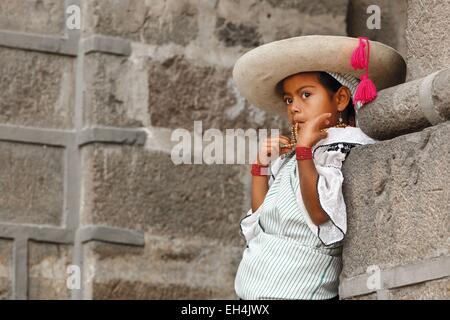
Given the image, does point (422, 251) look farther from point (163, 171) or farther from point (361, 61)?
point (163, 171)

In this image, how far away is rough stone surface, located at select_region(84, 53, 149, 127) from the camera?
198 inches

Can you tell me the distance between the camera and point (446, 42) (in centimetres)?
342

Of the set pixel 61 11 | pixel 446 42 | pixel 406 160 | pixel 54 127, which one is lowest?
pixel 406 160

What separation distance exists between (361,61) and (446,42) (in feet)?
0.87

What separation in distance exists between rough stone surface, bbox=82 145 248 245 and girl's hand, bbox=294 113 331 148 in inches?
57.4

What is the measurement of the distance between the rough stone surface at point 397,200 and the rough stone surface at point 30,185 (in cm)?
163

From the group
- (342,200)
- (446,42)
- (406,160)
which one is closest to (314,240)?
(342,200)

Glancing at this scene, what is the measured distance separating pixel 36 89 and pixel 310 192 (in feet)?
5.82

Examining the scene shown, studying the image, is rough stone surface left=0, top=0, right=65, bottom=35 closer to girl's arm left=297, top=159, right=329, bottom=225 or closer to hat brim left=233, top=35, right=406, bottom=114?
hat brim left=233, top=35, right=406, bottom=114

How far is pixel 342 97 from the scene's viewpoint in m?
3.76

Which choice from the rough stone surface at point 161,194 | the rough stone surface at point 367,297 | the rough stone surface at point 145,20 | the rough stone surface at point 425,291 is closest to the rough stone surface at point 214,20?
the rough stone surface at point 145,20

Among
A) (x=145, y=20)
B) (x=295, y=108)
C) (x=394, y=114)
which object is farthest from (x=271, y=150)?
(x=145, y=20)

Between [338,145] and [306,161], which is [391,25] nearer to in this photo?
[338,145]

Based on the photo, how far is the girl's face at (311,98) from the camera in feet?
12.2
